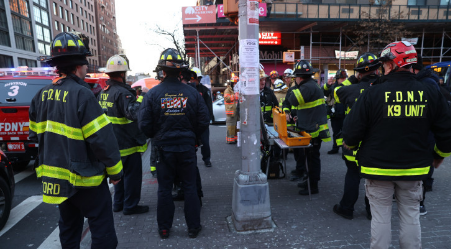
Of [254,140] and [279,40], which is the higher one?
[279,40]

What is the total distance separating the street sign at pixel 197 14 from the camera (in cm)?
1552

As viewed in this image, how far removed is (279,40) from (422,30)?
1158 centimetres

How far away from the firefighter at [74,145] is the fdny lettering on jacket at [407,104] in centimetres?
235

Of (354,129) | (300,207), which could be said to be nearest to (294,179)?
(300,207)

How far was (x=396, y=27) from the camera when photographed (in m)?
18.9

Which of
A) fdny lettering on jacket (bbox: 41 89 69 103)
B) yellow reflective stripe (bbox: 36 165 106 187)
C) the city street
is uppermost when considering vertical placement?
fdny lettering on jacket (bbox: 41 89 69 103)

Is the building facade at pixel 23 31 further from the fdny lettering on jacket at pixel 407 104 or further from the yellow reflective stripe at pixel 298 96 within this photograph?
the fdny lettering on jacket at pixel 407 104

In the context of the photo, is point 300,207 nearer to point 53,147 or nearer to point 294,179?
point 294,179

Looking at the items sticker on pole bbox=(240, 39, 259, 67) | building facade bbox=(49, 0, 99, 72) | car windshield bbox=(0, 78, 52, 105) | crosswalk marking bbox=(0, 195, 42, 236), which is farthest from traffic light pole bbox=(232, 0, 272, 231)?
building facade bbox=(49, 0, 99, 72)

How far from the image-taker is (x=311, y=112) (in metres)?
4.55

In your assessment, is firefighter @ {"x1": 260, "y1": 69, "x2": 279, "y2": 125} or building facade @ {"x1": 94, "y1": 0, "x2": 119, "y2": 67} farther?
building facade @ {"x1": 94, "y1": 0, "x2": 119, "y2": 67}

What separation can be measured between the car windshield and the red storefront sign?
54.7 feet

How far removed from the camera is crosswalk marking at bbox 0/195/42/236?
12.9 feet

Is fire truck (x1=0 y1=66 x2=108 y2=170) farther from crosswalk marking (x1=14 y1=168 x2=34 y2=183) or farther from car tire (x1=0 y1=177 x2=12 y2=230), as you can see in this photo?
car tire (x1=0 y1=177 x2=12 y2=230)
